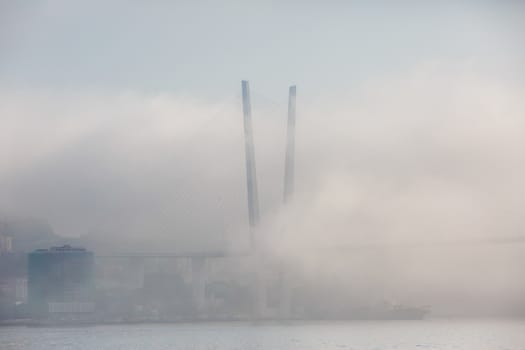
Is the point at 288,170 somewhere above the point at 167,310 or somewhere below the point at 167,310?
above

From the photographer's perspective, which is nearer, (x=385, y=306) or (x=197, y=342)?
(x=197, y=342)

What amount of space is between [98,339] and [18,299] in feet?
165

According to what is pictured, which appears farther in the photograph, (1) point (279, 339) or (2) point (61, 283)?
(2) point (61, 283)

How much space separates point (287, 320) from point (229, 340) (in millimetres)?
23381

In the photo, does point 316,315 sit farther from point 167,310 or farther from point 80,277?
point 80,277

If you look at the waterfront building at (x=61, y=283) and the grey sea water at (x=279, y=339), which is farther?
the waterfront building at (x=61, y=283)

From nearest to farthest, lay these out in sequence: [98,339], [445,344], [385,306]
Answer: [445,344], [98,339], [385,306]

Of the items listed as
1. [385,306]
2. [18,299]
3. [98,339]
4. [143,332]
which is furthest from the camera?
[18,299]

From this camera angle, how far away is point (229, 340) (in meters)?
60.0

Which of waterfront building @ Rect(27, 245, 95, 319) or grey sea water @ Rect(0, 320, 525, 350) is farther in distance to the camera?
waterfront building @ Rect(27, 245, 95, 319)

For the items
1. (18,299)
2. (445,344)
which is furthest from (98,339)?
(18,299)

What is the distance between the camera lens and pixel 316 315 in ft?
315

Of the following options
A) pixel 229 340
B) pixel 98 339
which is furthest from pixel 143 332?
pixel 229 340

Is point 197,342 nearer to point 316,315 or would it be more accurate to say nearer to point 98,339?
point 98,339
